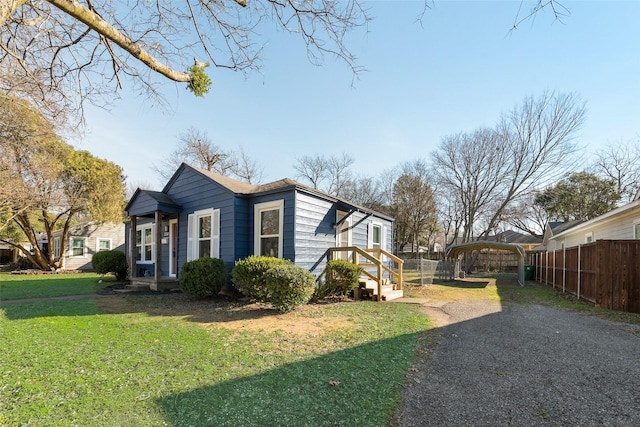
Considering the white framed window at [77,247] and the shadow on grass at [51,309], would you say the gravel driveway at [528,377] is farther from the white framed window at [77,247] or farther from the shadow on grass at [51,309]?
the white framed window at [77,247]

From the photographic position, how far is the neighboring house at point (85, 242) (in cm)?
2119

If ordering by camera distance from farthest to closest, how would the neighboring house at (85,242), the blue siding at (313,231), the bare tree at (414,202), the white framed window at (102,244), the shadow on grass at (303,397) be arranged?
the bare tree at (414,202)
the white framed window at (102,244)
the neighboring house at (85,242)
the blue siding at (313,231)
the shadow on grass at (303,397)

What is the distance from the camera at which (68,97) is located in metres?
4.70

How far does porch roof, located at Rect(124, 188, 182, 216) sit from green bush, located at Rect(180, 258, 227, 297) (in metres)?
2.84

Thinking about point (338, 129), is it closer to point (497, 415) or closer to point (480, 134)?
point (497, 415)

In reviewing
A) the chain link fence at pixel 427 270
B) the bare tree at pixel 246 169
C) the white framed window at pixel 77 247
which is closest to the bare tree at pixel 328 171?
the bare tree at pixel 246 169

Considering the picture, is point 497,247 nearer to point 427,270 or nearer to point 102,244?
point 427,270

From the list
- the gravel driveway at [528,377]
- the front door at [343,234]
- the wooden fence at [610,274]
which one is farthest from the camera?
the front door at [343,234]

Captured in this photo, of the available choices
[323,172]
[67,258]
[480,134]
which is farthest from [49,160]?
[480,134]

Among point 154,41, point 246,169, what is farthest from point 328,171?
point 154,41

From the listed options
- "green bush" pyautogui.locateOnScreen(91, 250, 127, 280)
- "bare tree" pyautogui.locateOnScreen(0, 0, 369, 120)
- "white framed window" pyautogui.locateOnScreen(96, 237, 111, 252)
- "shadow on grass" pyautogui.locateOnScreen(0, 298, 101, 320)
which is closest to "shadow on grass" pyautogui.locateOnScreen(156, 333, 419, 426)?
"bare tree" pyautogui.locateOnScreen(0, 0, 369, 120)

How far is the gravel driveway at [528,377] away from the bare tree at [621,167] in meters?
26.9

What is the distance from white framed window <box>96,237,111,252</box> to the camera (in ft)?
74.3

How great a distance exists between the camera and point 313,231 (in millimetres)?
9172
